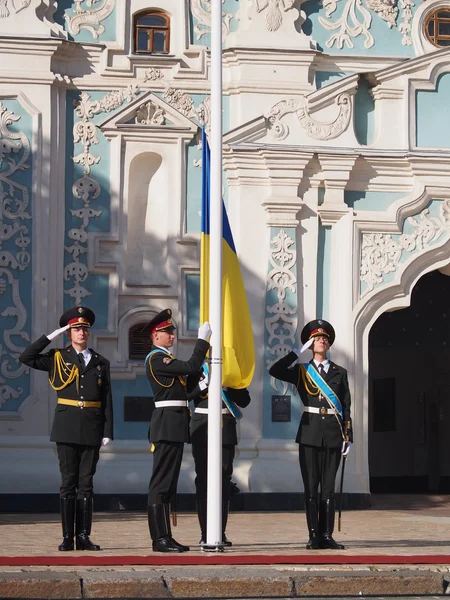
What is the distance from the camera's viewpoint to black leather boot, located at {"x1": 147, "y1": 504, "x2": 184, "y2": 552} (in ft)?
34.4

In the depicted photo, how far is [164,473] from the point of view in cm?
1066

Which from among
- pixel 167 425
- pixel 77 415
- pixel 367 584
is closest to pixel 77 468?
pixel 77 415

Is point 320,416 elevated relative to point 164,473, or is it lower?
elevated

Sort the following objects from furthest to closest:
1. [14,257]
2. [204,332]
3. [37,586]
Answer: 1. [14,257]
2. [204,332]
3. [37,586]

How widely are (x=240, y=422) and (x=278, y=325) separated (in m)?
1.16

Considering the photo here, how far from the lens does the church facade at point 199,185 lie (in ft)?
53.3

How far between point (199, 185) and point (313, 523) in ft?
21.0

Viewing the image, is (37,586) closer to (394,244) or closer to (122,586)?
(122,586)

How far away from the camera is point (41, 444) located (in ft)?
52.6

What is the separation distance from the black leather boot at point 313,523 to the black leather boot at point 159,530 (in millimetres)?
1105

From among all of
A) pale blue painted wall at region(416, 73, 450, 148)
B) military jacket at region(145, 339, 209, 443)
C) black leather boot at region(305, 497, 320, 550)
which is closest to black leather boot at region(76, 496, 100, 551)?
military jacket at region(145, 339, 209, 443)

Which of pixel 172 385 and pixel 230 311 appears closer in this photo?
pixel 172 385

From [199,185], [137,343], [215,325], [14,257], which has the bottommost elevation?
[137,343]

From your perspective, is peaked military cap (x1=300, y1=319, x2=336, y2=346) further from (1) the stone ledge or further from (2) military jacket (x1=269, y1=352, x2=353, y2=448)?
(1) the stone ledge
